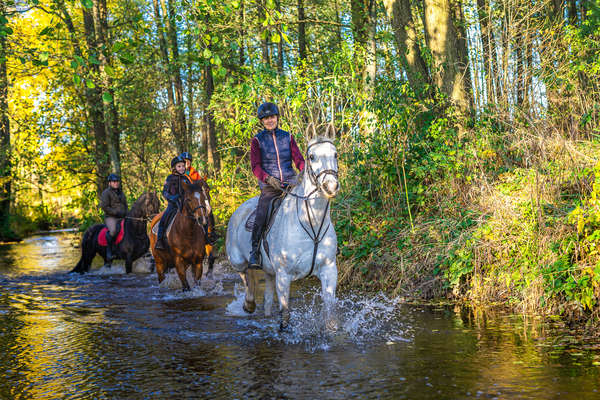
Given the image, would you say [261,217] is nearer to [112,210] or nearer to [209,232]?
[209,232]

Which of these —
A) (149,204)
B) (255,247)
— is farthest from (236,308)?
(149,204)

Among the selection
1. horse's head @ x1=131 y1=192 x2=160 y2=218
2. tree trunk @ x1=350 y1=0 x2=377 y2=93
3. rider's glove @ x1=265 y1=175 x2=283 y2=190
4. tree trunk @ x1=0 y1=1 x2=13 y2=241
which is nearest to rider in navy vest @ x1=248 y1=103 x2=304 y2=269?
rider's glove @ x1=265 y1=175 x2=283 y2=190

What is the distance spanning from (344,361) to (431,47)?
360 inches

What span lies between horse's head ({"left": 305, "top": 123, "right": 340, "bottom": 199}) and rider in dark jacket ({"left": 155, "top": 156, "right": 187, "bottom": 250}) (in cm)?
512

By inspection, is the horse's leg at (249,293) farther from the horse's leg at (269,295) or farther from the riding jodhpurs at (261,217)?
the riding jodhpurs at (261,217)

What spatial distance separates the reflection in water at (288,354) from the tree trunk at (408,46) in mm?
5933

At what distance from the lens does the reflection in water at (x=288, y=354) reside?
522cm

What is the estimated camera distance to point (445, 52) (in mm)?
13102

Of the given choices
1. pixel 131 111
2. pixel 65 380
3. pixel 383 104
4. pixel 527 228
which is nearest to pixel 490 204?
pixel 527 228

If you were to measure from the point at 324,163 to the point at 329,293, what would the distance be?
155 centimetres

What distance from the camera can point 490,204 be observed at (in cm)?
966

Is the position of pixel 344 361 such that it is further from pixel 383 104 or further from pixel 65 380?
pixel 383 104

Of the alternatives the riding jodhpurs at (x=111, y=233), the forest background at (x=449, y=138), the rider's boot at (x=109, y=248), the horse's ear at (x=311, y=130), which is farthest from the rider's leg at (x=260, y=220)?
the rider's boot at (x=109, y=248)

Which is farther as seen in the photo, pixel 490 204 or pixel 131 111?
pixel 131 111
